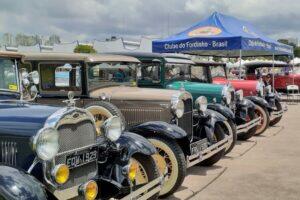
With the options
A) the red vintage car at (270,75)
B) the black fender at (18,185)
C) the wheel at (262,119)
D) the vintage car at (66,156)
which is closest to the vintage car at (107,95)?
the vintage car at (66,156)

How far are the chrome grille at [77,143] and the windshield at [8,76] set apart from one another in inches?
55.0

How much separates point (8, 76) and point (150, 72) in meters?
4.09

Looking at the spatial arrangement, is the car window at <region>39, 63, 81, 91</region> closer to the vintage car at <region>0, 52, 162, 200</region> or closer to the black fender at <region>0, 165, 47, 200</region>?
the vintage car at <region>0, 52, 162, 200</region>

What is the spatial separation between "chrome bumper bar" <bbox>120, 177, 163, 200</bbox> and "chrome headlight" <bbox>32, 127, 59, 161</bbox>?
33.8 inches

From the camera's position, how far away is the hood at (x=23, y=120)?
3.54 m

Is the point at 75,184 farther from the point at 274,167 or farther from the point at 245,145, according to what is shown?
the point at 245,145

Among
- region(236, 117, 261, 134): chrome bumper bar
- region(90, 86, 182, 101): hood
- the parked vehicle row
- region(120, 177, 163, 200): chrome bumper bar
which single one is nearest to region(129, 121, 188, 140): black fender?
the parked vehicle row

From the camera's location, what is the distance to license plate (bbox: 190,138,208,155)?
6175 mm

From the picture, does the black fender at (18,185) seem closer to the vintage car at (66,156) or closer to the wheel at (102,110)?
the vintage car at (66,156)

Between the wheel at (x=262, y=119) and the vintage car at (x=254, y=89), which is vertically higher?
the vintage car at (x=254, y=89)

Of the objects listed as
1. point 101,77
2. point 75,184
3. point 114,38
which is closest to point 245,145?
point 101,77

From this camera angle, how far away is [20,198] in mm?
3014

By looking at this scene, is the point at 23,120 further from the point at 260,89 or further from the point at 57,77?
the point at 260,89

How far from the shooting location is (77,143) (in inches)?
147
